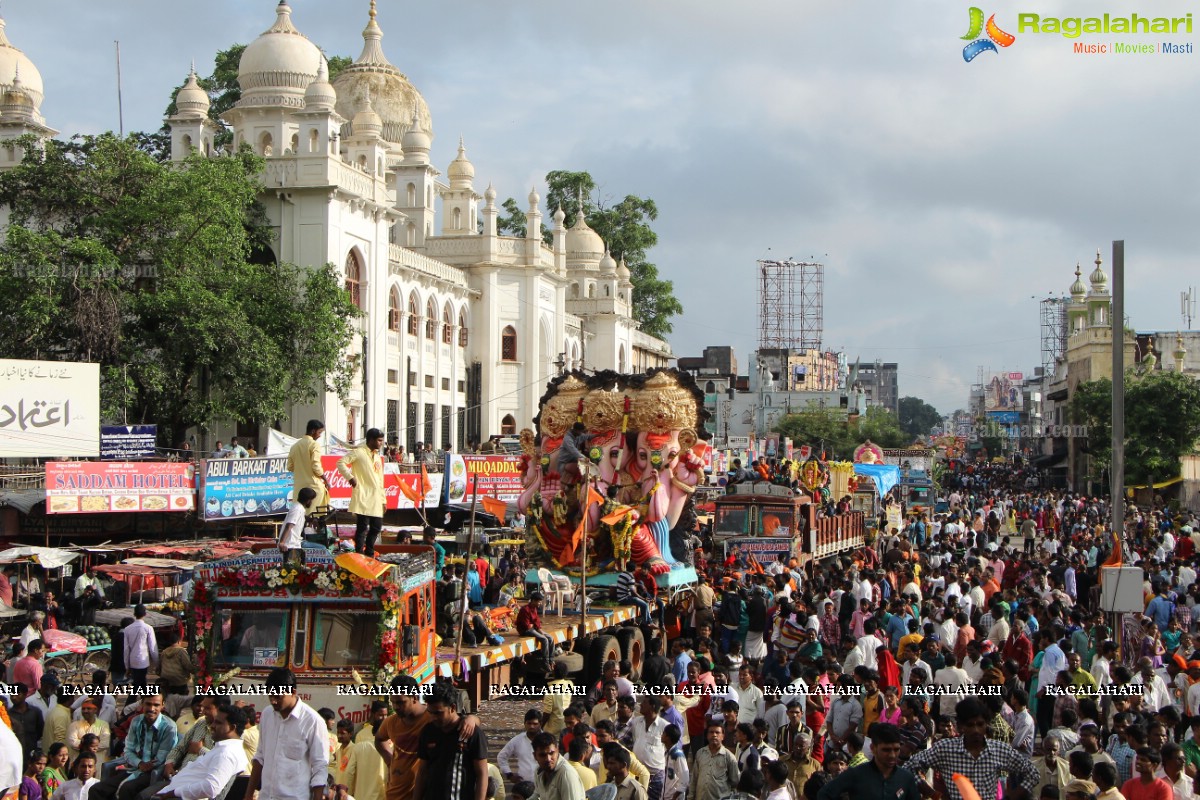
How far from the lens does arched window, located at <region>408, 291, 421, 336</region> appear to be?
4850 centimetres

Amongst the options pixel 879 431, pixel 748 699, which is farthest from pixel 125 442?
pixel 879 431

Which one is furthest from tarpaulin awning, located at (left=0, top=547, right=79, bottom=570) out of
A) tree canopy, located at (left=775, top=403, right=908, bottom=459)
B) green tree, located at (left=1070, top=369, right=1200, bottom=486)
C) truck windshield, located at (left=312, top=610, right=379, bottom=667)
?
tree canopy, located at (left=775, top=403, right=908, bottom=459)

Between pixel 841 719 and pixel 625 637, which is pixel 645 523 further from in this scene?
pixel 841 719

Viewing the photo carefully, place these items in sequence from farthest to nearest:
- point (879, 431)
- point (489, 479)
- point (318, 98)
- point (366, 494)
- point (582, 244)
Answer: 1. point (879, 431)
2. point (582, 244)
3. point (318, 98)
4. point (489, 479)
5. point (366, 494)

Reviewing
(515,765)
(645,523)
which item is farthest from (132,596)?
(515,765)

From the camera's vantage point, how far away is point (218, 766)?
8.29 meters

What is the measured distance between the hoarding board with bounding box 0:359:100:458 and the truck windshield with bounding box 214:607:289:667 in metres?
14.7

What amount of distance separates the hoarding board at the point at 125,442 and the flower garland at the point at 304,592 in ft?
58.1

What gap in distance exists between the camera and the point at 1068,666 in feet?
39.3

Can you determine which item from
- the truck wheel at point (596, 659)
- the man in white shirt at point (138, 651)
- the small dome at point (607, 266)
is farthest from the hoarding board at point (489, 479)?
the small dome at point (607, 266)

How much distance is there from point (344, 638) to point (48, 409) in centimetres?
1593

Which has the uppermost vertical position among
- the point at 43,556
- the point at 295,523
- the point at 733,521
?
the point at 295,523

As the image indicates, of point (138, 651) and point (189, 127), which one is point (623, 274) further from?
point (138, 651)

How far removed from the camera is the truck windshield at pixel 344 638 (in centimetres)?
1049
